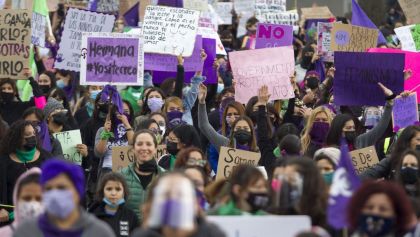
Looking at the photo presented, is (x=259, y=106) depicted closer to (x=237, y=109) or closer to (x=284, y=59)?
(x=237, y=109)

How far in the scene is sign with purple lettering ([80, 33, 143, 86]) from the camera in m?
14.4

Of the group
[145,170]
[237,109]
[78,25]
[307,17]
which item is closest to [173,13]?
[78,25]

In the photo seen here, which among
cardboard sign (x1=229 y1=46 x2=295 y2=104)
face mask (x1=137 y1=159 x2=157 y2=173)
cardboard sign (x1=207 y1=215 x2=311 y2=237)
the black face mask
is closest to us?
cardboard sign (x1=207 y1=215 x2=311 y2=237)

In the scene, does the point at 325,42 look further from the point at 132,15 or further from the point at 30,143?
the point at 30,143

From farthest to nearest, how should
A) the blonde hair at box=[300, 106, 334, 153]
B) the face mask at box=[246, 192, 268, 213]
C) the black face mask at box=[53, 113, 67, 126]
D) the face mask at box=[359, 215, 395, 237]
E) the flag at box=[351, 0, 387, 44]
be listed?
1. the flag at box=[351, 0, 387, 44]
2. the black face mask at box=[53, 113, 67, 126]
3. the blonde hair at box=[300, 106, 334, 153]
4. the face mask at box=[246, 192, 268, 213]
5. the face mask at box=[359, 215, 395, 237]

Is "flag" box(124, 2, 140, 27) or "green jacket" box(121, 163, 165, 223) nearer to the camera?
"green jacket" box(121, 163, 165, 223)

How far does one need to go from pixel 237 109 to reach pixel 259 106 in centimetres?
30

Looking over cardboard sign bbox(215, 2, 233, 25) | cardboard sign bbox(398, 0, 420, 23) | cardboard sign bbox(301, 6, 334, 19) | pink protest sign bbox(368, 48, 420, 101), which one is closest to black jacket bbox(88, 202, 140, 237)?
pink protest sign bbox(368, 48, 420, 101)

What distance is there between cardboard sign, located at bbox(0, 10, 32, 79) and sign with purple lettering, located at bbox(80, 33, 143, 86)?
0.85 m

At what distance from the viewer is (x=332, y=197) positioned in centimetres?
785

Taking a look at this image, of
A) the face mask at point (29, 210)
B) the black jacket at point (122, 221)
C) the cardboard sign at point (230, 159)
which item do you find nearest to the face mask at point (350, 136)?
the cardboard sign at point (230, 159)

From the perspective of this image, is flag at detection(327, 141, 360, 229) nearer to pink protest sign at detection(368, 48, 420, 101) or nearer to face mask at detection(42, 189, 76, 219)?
face mask at detection(42, 189, 76, 219)

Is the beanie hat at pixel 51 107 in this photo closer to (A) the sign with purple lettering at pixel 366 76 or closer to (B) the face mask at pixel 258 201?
(A) the sign with purple lettering at pixel 366 76

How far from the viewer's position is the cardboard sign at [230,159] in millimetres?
12141
